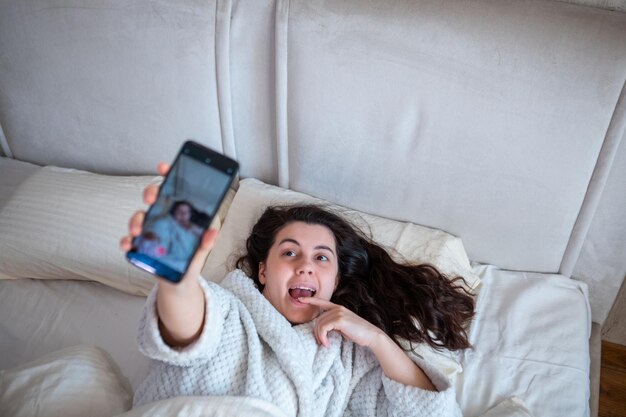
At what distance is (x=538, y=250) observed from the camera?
4.72ft

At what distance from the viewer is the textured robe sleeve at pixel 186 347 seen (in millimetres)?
901

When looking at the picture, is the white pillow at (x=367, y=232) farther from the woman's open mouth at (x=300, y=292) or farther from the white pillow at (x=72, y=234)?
the woman's open mouth at (x=300, y=292)

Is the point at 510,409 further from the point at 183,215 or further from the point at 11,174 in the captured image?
the point at 11,174

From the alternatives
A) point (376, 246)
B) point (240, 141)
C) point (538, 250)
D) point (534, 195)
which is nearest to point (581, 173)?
point (534, 195)

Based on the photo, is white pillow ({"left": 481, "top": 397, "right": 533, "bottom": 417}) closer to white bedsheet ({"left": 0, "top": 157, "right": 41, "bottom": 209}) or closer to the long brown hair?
the long brown hair

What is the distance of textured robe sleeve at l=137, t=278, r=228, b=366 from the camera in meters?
0.90

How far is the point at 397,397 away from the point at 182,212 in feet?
1.87

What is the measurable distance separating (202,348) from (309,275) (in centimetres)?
30

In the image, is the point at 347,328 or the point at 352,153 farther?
the point at 352,153

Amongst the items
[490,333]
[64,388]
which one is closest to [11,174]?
[64,388]

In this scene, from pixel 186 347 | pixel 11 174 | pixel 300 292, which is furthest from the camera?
pixel 11 174

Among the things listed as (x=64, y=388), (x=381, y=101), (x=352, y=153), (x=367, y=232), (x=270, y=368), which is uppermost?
(x=381, y=101)

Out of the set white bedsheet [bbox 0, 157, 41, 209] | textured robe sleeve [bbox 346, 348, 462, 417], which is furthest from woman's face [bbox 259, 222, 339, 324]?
white bedsheet [bbox 0, 157, 41, 209]

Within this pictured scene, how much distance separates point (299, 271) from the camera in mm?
1142
